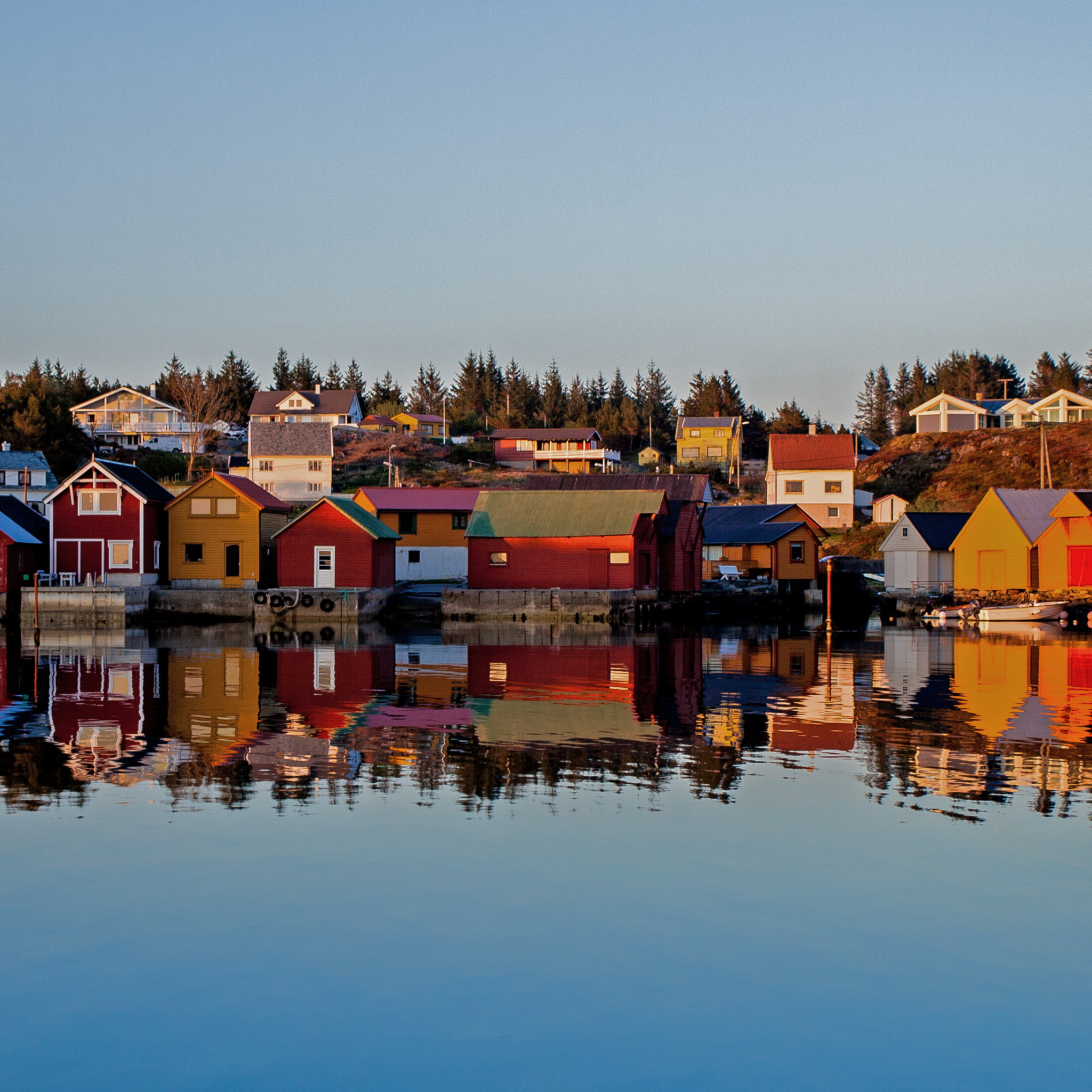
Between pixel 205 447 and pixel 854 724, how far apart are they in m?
111

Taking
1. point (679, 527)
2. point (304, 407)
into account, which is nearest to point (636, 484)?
point (679, 527)

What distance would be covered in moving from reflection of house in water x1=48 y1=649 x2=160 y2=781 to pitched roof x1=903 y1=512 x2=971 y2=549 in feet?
150

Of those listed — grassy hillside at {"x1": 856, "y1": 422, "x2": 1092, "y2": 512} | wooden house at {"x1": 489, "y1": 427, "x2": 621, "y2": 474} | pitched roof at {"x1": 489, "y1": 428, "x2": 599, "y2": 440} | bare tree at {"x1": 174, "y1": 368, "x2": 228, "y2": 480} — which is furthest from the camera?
pitched roof at {"x1": 489, "y1": 428, "x2": 599, "y2": 440}

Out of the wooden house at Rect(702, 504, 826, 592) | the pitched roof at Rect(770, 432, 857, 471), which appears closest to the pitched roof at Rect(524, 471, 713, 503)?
the wooden house at Rect(702, 504, 826, 592)

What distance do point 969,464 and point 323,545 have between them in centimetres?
6550

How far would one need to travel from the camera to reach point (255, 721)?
21453mm

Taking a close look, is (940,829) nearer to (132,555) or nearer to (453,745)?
(453,745)

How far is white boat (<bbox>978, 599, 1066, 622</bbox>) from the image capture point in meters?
55.5

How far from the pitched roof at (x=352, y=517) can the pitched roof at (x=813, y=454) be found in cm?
4394

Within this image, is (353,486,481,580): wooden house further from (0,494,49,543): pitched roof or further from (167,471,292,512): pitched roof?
(0,494,49,543): pitched roof

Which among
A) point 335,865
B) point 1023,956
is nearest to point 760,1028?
point 1023,956

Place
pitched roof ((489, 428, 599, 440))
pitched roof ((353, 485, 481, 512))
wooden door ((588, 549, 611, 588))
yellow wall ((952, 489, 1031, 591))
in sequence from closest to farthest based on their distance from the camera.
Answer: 1. wooden door ((588, 549, 611, 588))
2. yellow wall ((952, 489, 1031, 591))
3. pitched roof ((353, 485, 481, 512))
4. pitched roof ((489, 428, 599, 440))

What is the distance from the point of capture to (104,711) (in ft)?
75.2

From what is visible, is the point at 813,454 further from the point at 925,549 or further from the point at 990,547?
the point at 990,547
